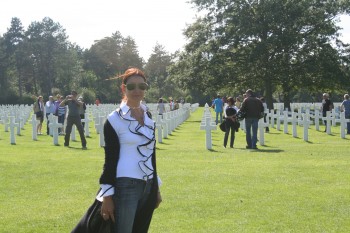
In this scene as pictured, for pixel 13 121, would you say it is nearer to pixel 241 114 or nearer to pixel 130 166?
pixel 241 114

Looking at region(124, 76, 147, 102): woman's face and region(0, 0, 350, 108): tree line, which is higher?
region(0, 0, 350, 108): tree line

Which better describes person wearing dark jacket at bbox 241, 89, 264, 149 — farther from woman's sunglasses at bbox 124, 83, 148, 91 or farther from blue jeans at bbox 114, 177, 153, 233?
blue jeans at bbox 114, 177, 153, 233

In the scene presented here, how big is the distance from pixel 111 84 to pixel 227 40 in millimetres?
62319

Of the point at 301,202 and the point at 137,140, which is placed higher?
the point at 137,140

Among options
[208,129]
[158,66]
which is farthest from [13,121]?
[158,66]

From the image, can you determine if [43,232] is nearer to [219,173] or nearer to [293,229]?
[293,229]

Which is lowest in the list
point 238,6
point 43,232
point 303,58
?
point 43,232

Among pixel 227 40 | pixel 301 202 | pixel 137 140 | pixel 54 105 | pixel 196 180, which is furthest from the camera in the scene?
pixel 227 40

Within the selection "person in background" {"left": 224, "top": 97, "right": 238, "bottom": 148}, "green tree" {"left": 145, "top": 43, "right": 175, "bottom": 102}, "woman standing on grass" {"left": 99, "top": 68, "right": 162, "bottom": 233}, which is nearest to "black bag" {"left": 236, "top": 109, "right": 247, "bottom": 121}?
"person in background" {"left": 224, "top": 97, "right": 238, "bottom": 148}

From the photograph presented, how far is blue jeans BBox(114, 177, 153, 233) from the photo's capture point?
478 cm

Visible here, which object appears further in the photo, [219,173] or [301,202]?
[219,173]

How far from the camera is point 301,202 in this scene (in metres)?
9.66

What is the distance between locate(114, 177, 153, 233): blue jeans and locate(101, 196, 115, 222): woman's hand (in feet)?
0.16

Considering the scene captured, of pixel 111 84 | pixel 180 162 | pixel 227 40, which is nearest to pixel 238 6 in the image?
pixel 227 40
